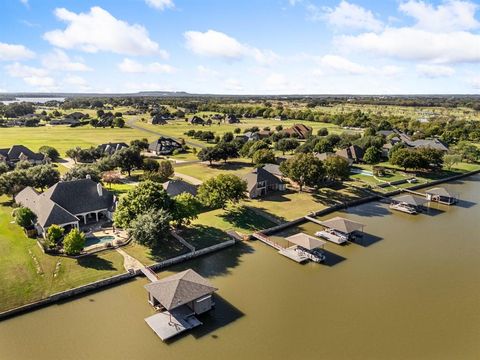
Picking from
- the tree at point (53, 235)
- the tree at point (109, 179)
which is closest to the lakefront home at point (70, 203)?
the tree at point (53, 235)

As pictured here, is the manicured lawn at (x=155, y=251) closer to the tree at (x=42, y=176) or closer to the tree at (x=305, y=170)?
the tree at (x=42, y=176)

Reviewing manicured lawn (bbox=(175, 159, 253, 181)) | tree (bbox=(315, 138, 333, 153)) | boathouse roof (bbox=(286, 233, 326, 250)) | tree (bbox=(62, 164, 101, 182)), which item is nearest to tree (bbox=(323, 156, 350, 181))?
manicured lawn (bbox=(175, 159, 253, 181))

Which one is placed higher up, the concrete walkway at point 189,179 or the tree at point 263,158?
the tree at point 263,158

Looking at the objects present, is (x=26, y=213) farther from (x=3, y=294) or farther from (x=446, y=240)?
(x=446, y=240)

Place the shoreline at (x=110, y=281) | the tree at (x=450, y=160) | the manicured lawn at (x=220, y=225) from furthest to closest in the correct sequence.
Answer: the tree at (x=450, y=160)
the manicured lawn at (x=220, y=225)
the shoreline at (x=110, y=281)

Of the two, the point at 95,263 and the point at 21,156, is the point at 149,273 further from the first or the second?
the point at 21,156

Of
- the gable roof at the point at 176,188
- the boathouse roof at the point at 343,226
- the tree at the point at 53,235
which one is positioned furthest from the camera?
the gable roof at the point at 176,188

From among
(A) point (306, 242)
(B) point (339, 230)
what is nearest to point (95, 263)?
(A) point (306, 242)

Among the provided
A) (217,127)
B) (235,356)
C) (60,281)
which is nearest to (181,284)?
(235,356)
